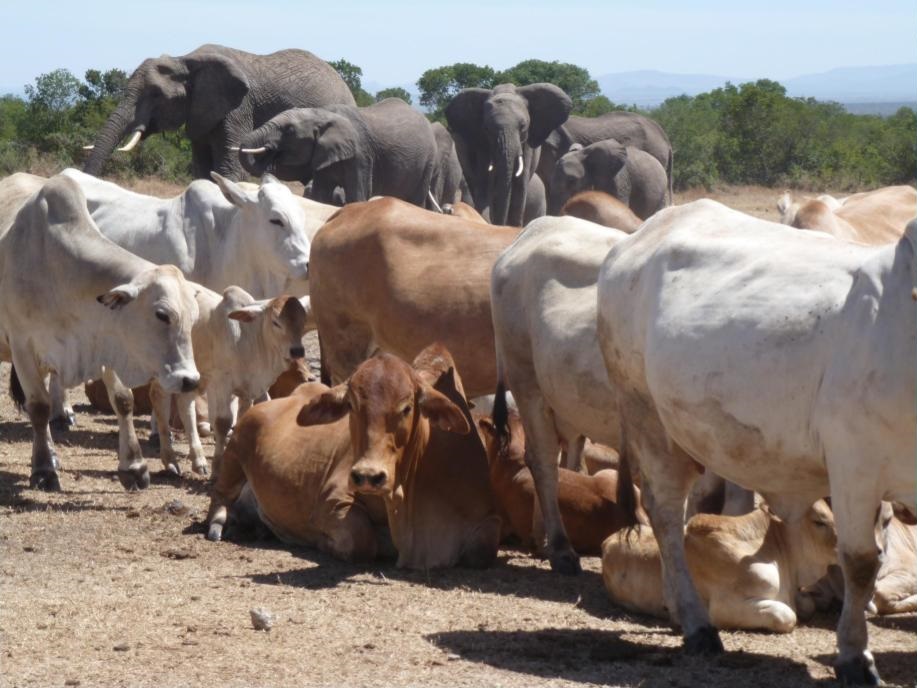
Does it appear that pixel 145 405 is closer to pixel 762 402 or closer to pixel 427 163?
pixel 762 402

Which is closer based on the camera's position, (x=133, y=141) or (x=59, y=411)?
(x=59, y=411)

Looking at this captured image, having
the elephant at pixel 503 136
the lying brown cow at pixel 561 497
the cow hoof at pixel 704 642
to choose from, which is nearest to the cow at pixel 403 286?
the lying brown cow at pixel 561 497

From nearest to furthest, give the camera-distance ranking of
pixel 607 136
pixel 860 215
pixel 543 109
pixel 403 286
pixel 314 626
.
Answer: pixel 314 626 < pixel 403 286 < pixel 860 215 < pixel 543 109 < pixel 607 136

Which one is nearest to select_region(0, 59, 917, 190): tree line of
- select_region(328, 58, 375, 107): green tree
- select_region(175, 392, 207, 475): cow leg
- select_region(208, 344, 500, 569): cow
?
select_region(328, 58, 375, 107): green tree

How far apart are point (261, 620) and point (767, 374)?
2243mm

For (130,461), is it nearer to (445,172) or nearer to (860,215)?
(860,215)

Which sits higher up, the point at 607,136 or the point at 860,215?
the point at 860,215

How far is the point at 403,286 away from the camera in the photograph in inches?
372

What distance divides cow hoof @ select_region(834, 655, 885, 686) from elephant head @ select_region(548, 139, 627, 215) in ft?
60.2

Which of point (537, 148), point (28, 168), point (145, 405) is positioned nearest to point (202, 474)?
point (145, 405)

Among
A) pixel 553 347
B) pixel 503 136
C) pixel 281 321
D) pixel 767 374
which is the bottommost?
pixel 281 321

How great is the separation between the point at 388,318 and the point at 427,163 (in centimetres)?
1356

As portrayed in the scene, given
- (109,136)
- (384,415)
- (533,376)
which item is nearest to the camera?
(384,415)

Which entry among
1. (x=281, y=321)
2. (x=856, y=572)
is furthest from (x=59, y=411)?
(x=856, y=572)
